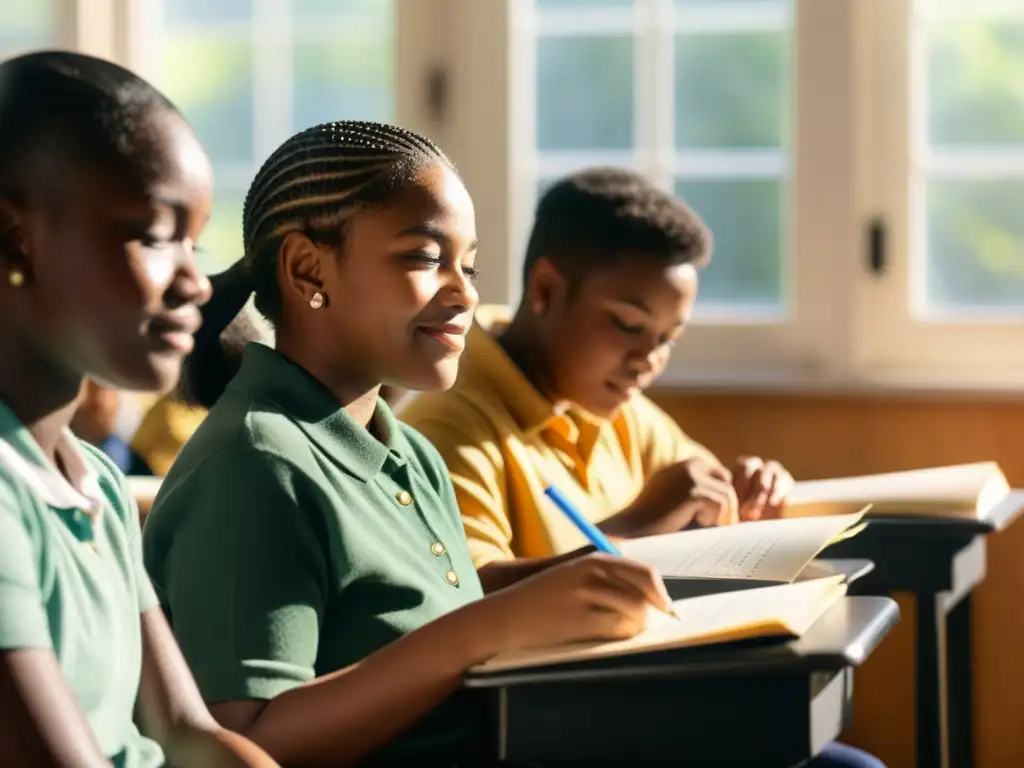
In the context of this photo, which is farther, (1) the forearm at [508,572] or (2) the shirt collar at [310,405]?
(1) the forearm at [508,572]

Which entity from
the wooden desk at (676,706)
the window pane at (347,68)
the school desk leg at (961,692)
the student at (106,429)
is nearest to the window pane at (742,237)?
the window pane at (347,68)

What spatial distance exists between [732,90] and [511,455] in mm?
1476

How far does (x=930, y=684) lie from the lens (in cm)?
225

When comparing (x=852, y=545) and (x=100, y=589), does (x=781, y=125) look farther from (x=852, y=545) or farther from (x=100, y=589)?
(x=100, y=589)

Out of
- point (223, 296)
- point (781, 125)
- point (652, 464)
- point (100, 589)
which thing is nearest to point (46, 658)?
point (100, 589)

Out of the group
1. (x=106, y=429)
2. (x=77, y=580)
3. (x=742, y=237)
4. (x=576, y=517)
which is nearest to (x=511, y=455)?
(x=576, y=517)

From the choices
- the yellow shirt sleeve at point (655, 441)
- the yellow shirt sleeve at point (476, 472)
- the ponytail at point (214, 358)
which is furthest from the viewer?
the yellow shirt sleeve at point (655, 441)

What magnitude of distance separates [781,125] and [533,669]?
2.25 m

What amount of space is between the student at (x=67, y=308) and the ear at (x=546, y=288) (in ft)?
4.76

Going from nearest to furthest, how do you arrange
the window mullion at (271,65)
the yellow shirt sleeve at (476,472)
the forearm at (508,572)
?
the forearm at (508,572), the yellow shirt sleeve at (476,472), the window mullion at (271,65)

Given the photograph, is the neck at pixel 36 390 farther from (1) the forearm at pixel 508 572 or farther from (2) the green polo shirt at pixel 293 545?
(1) the forearm at pixel 508 572

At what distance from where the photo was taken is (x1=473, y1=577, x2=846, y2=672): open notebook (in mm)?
1114

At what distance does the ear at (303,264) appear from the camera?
121 centimetres

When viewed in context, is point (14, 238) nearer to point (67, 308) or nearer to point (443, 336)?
point (67, 308)
